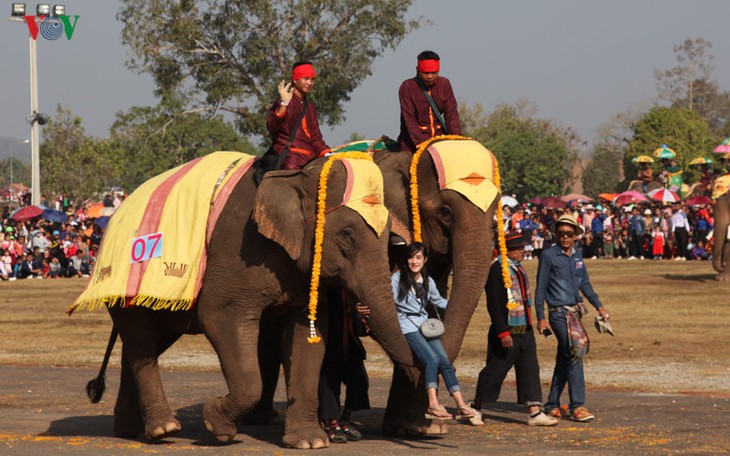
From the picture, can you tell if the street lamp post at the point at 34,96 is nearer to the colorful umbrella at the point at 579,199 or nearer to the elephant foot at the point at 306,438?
the colorful umbrella at the point at 579,199

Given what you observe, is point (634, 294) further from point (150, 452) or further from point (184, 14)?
point (184, 14)

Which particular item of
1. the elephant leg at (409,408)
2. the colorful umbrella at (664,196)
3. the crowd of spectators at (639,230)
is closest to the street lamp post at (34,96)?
the crowd of spectators at (639,230)

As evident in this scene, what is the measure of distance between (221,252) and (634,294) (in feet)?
64.0

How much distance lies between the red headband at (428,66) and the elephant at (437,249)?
105 cm

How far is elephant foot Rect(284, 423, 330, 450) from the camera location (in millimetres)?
10401

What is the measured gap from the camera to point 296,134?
11508 mm

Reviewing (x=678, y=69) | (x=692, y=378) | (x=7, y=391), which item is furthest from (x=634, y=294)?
(x=678, y=69)

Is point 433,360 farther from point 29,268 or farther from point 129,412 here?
point 29,268

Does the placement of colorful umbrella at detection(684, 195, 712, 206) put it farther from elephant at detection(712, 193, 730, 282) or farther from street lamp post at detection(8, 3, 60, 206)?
street lamp post at detection(8, 3, 60, 206)

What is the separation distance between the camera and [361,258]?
10.3 metres

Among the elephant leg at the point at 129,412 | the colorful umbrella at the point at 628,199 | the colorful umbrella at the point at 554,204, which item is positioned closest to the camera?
the elephant leg at the point at 129,412

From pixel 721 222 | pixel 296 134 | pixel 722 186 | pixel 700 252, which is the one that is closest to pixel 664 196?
pixel 700 252

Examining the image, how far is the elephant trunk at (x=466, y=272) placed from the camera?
1091 cm

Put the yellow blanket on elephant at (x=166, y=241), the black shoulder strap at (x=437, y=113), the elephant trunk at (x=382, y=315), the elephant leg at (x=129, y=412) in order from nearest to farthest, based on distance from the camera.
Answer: the elephant trunk at (x=382, y=315) → the yellow blanket on elephant at (x=166, y=241) → the elephant leg at (x=129, y=412) → the black shoulder strap at (x=437, y=113)
